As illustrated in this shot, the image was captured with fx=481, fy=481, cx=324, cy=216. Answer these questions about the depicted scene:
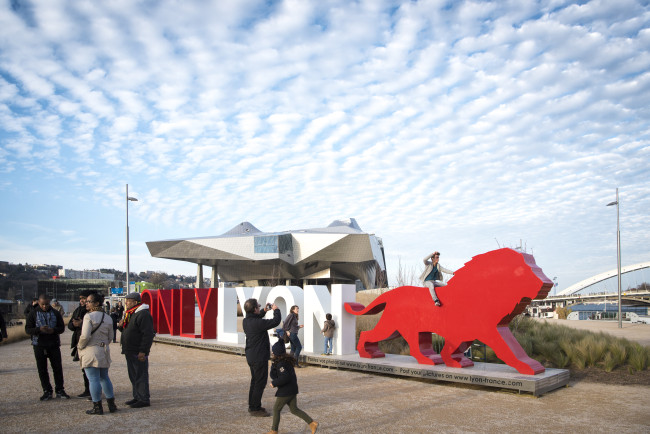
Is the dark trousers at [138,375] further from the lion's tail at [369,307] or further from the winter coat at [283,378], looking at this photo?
the lion's tail at [369,307]

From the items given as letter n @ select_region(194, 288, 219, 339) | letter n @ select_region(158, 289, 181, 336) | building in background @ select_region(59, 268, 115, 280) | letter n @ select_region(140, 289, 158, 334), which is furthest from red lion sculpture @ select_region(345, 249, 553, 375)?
building in background @ select_region(59, 268, 115, 280)

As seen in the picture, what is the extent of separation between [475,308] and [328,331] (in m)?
4.13

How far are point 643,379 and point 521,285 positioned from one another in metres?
3.79

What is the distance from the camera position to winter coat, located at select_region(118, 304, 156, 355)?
→ 7297 millimetres

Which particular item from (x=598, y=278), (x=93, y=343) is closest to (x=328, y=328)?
(x=93, y=343)

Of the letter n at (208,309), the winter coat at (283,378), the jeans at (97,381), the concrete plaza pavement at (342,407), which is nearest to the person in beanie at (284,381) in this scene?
the winter coat at (283,378)

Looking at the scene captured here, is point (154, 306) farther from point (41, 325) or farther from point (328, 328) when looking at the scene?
point (41, 325)

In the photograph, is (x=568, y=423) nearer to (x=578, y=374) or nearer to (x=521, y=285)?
(x=521, y=285)

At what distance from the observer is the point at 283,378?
5.42 m

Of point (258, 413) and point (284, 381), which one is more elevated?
point (284, 381)

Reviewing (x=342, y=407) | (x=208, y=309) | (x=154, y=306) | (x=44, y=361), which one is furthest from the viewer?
(x=154, y=306)

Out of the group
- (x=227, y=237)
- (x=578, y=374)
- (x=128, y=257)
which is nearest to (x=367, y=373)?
(x=578, y=374)

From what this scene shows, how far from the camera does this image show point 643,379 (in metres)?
10.1

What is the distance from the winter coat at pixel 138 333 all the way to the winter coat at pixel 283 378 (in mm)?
2784
